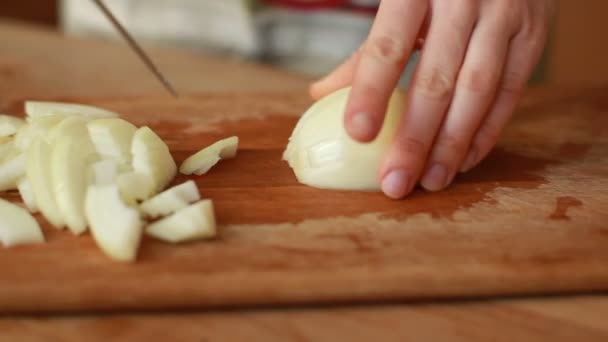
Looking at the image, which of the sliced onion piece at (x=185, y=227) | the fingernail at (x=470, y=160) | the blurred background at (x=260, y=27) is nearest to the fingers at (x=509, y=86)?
the fingernail at (x=470, y=160)

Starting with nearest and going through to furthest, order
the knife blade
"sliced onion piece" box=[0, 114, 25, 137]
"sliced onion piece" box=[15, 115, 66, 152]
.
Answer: "sliced onion piece" box=[15, 115, 66, 152], "sliced onion piece" box=[0, 114, 25, 137], the knife blade

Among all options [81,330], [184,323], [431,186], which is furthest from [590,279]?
[81,330]

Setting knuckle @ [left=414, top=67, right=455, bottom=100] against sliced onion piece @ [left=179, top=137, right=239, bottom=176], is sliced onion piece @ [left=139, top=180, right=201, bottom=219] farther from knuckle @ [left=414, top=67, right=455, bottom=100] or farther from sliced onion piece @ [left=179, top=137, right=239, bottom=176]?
knuckle @ [left=414, top=67, right=455, bottom=100]

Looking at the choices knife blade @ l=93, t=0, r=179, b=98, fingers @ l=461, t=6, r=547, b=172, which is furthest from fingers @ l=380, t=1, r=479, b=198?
knife blade @ l=93, t=0, r=179, b=98

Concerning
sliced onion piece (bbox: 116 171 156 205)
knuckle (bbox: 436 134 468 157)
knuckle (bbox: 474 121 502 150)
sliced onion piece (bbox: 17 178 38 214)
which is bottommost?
sliced onion piece (bbox: 17 178 38 214)

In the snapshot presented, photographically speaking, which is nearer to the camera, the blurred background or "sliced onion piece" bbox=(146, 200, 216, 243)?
"sliced onion piece" bbox=(146, 200, 216, 243)

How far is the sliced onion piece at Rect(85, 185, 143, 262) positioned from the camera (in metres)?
0.87

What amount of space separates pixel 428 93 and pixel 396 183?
0.15 metres

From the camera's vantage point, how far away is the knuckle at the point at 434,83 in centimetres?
104

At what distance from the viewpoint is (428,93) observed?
1041mm

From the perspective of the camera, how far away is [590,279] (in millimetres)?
860

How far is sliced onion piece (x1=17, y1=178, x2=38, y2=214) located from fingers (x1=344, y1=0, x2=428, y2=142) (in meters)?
0.49

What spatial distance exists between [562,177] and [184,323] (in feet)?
2.40

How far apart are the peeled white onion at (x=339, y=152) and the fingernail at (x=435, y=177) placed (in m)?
0.08
